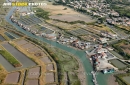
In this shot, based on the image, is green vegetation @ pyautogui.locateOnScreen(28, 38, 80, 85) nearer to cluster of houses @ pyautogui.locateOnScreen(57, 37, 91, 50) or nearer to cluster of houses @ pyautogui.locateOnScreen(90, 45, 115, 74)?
cluster of houses @ pyautogui.locateOnScreen(90, 45, 115, 74)

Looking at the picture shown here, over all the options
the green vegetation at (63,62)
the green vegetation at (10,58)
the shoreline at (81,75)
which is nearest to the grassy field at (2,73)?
the green vegetation at (10,58)

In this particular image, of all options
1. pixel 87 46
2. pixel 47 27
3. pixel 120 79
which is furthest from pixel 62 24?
pixel 120 79

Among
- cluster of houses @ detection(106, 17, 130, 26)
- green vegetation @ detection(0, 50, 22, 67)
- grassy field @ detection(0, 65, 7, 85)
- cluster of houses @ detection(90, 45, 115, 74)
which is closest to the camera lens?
grassy field @ detection(0, 65, 7, 85)

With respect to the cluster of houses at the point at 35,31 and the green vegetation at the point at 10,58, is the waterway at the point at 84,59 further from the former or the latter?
the green vegetation at the point at 10,58

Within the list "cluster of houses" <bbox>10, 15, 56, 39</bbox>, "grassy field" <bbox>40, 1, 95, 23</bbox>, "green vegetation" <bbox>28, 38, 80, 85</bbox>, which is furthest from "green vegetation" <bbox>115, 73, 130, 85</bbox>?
"grassy field" <bbox>40, 1, 95, 23</bbox>

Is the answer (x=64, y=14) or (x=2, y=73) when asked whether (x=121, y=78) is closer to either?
(x=2, y=73)

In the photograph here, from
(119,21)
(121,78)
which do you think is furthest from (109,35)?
(121,78)

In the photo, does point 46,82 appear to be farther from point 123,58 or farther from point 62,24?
point 62,24
